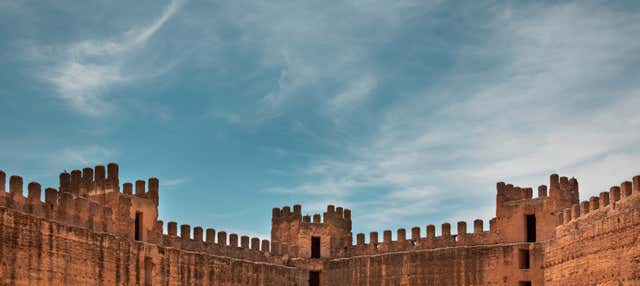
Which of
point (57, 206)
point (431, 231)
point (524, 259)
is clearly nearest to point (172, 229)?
point (57, 206)

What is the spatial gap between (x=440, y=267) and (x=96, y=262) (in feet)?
53.2

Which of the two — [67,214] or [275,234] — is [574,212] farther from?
[67,214]

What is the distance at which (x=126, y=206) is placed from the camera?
142 feet

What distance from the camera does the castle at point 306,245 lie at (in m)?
37.6

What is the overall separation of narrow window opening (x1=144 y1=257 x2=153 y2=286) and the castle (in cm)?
4

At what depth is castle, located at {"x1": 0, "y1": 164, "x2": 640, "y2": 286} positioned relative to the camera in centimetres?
3759

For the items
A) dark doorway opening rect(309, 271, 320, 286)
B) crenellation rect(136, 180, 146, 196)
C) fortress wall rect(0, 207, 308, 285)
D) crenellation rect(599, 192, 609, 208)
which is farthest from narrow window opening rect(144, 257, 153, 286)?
crenellation rect(599, 192, 609, 208)

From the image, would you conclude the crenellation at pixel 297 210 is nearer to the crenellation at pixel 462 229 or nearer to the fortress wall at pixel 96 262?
the fortress wall at pixel 96 262

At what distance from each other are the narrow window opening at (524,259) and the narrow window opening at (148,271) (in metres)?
16.2

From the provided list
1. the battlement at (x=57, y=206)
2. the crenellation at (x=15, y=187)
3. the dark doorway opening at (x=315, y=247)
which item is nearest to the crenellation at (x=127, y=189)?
the battlement at (x=57, y=206)

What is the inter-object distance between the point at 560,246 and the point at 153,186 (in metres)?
17.9

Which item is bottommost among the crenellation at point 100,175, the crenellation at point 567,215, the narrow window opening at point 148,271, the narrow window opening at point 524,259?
the narrow window opening at point 148,271

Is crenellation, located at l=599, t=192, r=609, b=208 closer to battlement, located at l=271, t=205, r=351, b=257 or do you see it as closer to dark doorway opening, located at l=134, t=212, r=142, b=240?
battlement, located at l=271, t=205, r=351, b=257

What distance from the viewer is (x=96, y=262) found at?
4025cm
